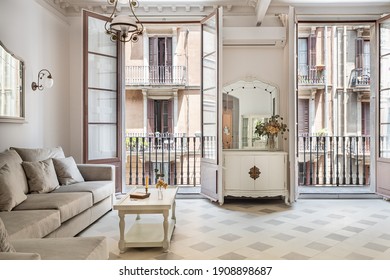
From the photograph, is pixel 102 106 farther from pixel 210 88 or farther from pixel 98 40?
pixel 210 88

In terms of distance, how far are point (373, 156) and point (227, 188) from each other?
2.58 meters

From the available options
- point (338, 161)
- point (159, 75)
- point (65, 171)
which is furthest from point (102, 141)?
point (159, 75)

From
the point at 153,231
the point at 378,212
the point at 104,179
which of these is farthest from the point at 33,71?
the point at 378,212

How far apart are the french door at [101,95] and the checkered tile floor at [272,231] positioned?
121 centimetres

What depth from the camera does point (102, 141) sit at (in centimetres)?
512

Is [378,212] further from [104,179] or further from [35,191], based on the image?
[35,191]

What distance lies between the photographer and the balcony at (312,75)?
464 inches

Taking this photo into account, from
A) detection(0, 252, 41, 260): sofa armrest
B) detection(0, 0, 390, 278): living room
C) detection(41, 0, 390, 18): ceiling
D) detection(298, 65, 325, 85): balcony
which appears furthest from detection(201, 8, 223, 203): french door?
detection(298, 65, 325, 85): balcony

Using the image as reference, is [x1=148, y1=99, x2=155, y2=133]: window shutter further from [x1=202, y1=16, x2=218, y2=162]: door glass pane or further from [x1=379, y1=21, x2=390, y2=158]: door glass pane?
[x1=379, y1=21, x2=390, y2=158]: door glass pane

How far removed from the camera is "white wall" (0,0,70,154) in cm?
389

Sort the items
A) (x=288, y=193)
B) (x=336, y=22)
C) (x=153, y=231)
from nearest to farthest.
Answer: (x=153, y=231)
(x=288, y=193)
(x=336, y=22)

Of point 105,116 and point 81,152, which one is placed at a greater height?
point 105,116

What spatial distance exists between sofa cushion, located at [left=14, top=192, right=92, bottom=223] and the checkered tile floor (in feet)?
1.18

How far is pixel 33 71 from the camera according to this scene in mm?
4367
